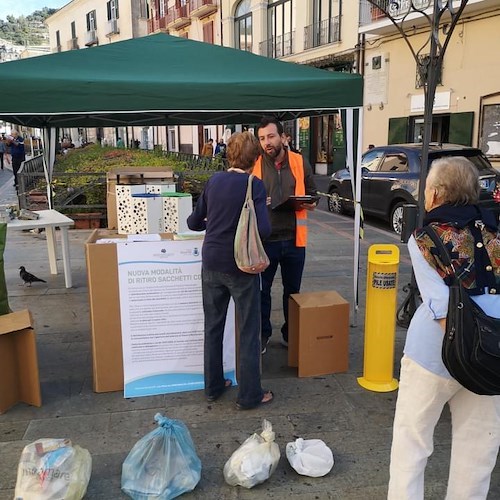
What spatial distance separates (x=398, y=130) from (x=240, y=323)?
1589 centimetres

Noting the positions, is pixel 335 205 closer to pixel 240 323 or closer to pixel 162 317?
pixel 162 317

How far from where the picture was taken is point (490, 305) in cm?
195

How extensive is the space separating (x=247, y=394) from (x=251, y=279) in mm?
781

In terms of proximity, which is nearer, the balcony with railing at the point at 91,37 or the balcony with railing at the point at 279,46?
the balcony with railing at the point at 279,46

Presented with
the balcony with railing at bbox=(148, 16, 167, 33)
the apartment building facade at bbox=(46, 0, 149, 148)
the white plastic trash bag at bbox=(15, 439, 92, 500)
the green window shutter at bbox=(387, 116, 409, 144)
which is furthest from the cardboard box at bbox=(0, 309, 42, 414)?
the balcony with railing at bbox=(148, 16, 167, 33)

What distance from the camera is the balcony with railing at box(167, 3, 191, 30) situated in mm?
32062

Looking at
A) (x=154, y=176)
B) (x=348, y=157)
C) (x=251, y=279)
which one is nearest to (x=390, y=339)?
(x=251, y=279)

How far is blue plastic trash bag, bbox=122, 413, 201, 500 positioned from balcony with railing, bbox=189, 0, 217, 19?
29.6m

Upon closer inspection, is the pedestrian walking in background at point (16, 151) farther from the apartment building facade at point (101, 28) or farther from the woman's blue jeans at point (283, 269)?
the apartment building facade at point (101, 28)

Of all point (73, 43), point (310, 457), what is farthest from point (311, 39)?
point (73, 43)

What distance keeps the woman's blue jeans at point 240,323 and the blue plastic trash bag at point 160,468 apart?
0.81m

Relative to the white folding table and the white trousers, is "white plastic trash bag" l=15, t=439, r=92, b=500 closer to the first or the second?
the white trousers

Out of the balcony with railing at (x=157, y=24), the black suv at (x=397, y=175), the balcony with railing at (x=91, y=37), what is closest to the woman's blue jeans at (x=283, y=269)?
the black suv at (x=397, y=175)

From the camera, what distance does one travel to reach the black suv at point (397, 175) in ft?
29.4
